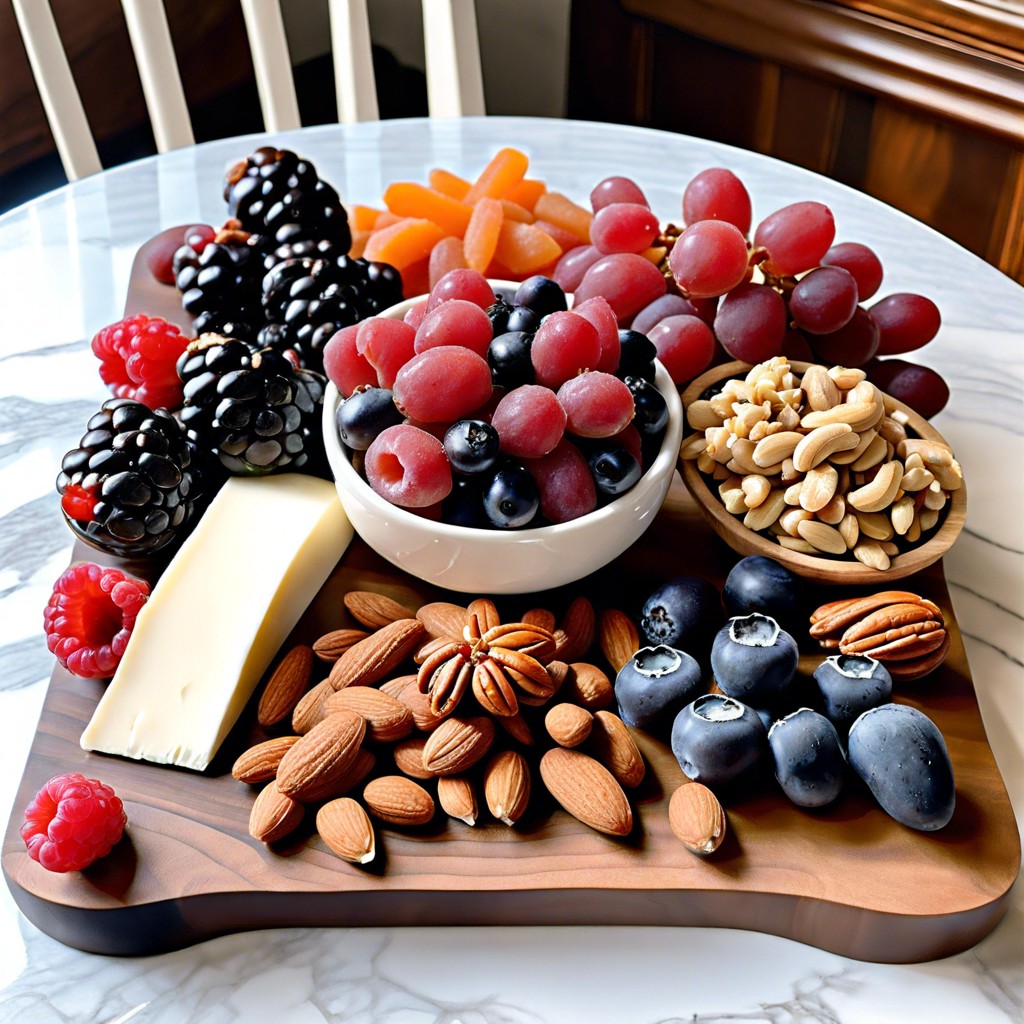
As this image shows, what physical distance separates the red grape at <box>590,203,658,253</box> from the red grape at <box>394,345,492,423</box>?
1.01ft

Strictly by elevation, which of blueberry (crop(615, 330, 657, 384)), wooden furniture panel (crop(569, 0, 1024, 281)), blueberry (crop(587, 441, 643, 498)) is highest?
blueberry (crop(615, 330, 657, 384))

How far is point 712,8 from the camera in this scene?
6.40ft

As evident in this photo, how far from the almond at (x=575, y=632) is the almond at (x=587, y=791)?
0.10 m

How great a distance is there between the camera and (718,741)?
0.75 meters

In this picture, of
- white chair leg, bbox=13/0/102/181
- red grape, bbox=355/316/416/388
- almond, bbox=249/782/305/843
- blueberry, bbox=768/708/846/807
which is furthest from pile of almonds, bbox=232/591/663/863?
white chair leg, bbox=13/0/102/181

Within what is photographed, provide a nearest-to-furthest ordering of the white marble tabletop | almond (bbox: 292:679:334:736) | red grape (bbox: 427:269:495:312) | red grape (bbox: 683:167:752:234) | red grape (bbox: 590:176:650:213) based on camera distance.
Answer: the white marble tabletop
almond (bbox: 292:679:334:736)
red grape (bbox: 427:269:495:312)
red grape (bbox: 683:167:752:234)
red grape (bbox: 590:176:650:213)

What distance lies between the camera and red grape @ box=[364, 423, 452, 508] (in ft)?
2.66

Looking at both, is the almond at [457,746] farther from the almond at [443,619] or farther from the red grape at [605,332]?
the red grape at [605,332]

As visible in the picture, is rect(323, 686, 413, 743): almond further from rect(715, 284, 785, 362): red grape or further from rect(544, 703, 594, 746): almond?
rect(715, 284, 785, 362): red grape

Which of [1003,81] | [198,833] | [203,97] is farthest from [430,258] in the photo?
[203,97]

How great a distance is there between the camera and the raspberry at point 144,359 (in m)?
1.05

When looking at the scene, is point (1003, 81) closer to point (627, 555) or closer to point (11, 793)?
point (627, 555)

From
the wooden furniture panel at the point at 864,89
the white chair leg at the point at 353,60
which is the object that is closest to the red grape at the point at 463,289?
the white chair leg at the point at 353,60

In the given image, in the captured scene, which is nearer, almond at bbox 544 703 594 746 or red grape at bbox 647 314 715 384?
almond at bbox 544 703 594 746
